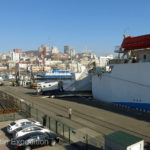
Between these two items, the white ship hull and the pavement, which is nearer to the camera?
the pavement

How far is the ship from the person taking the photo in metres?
18.4

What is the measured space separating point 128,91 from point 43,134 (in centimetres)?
1279

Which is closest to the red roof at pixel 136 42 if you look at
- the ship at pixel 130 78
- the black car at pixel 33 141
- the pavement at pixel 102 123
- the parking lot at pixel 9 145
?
the ship at pixel 130 78

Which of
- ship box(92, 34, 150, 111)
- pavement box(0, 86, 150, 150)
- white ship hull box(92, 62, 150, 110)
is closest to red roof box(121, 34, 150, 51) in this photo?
ship box(92, 34, 150, 111)

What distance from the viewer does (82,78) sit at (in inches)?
1378

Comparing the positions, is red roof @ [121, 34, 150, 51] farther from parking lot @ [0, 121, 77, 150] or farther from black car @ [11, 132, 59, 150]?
black car @ [11, 132, 59, 150]

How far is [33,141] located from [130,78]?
13949 millimetres

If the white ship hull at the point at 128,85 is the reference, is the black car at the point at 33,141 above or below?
below

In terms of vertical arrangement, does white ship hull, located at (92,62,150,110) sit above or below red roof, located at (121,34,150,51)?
below

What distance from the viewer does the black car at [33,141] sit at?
984 cm

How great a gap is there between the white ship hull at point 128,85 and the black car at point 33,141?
11510 millimetres

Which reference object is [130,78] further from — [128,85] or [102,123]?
[102,123]

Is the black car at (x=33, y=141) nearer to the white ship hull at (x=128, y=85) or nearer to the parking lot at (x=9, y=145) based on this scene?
the parking lot at (x=9, y=145)

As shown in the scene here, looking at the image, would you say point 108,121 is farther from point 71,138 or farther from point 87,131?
point 71,138
